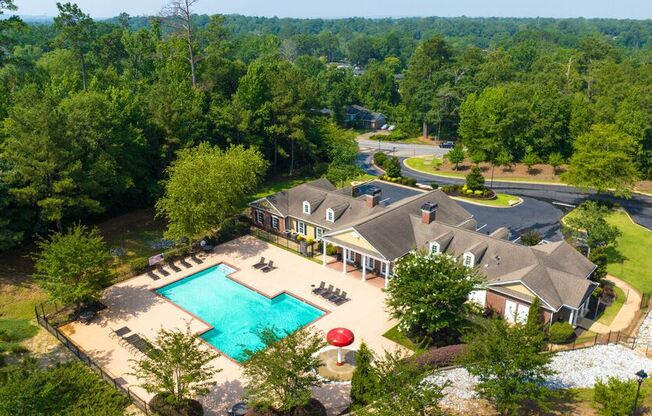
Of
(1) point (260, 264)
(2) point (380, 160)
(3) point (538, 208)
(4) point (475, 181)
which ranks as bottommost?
(3) point (538, 208)

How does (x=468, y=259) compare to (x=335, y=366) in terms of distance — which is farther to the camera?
(x=468, y=259)

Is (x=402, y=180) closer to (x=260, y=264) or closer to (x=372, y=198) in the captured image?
(x=372, y=198)

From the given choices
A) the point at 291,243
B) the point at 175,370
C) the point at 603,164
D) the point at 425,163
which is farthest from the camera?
the point at 425,163

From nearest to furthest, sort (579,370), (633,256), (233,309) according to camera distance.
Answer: (579,370) < (233,309) < (633,256)

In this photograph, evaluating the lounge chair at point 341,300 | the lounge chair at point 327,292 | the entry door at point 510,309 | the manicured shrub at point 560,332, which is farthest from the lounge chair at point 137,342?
the manicured shrub at point 560,332

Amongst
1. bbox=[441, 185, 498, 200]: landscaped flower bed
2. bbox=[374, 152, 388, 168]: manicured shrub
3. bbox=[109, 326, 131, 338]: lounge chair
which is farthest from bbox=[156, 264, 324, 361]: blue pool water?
bbox=[374, 152, 388, 168]: manicured shrub

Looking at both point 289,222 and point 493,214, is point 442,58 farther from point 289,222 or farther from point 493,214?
point 289,222

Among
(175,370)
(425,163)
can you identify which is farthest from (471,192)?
(175,370)
